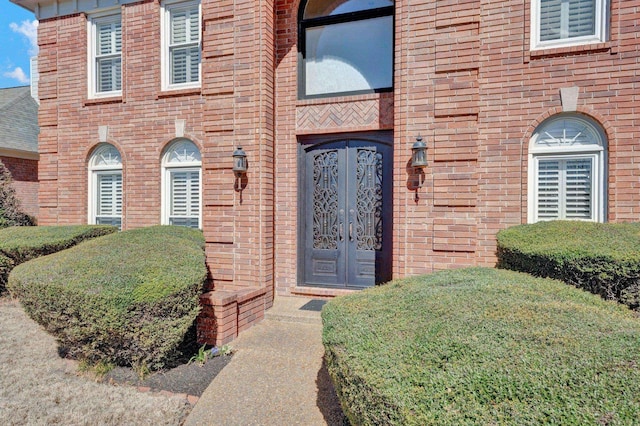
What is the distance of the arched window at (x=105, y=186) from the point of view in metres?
7.25

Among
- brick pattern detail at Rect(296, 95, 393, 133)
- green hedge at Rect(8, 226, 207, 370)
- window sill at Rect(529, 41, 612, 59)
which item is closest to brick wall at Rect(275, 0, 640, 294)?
window sill at Rect(529, 41, 612, 59)

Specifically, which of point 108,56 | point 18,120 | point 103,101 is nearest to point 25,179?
point 18,120

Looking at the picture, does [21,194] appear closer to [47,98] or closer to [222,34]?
[47,98]

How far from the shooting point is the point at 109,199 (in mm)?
7359

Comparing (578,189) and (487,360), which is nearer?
(487,360)

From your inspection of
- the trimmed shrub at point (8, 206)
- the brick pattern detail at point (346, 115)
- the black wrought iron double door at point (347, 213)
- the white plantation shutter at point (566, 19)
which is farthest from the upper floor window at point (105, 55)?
the white plantation shutter at point (566, 19)

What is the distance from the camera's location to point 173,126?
670 cm

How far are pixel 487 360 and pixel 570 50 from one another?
459cm

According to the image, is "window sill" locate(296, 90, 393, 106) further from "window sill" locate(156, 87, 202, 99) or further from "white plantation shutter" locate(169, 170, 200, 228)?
"white plantation shutter" locate(169, 170, 200, 228)

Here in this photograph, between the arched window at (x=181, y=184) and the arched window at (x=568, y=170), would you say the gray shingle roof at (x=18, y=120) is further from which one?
the arched window at (x=568, y=170)

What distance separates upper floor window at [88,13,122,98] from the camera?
23.8 ft

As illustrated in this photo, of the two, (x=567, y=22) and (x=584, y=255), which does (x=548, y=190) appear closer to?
(x=584, y=255)

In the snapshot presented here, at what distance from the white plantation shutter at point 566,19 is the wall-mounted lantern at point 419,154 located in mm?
2098

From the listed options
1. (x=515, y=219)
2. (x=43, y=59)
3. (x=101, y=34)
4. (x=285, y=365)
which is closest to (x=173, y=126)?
(x=101, y=34)
